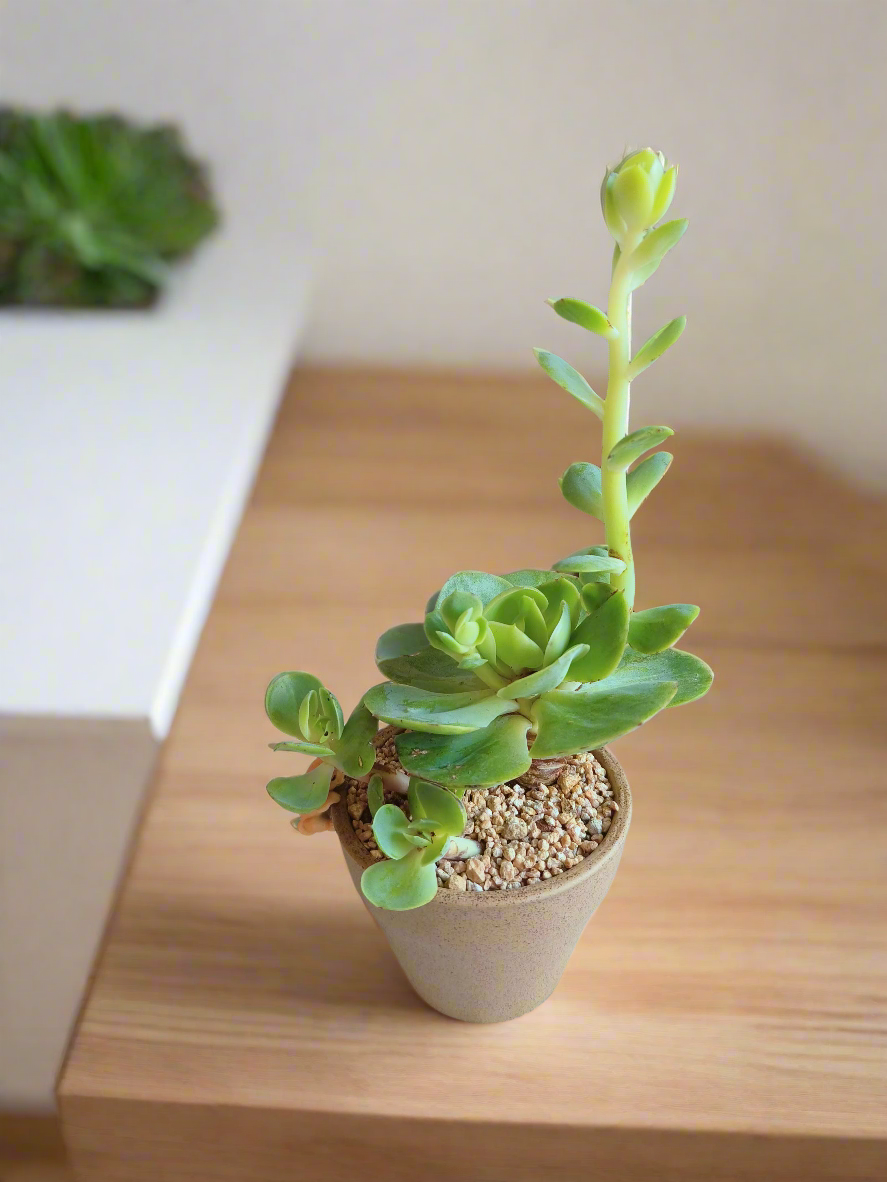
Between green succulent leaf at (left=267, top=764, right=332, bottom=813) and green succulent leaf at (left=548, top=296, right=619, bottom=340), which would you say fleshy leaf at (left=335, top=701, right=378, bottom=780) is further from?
green succulent leaf at (left=548, top=296, right=619, bottom=340)

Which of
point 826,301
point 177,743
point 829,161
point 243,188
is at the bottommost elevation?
point 177,743

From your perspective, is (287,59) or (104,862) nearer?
(104,862)

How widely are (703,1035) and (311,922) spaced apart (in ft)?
0.63

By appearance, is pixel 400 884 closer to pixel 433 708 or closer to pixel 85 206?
pixel 433 708

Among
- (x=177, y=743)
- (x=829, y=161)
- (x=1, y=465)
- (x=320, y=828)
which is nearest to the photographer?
(x=320, y=828)

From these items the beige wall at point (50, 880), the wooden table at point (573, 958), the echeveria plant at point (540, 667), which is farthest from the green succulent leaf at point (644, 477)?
the beige wall at point (50, 880)

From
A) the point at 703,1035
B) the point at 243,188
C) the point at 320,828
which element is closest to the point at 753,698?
the point at 703,1035

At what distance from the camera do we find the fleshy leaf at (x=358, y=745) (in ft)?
1.33

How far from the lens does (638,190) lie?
331 mm

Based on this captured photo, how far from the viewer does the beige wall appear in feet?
2.22

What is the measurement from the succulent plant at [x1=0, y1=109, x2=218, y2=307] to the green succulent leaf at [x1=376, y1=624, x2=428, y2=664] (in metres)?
0.65

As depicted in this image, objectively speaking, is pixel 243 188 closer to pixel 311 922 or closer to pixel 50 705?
pixel 50 705

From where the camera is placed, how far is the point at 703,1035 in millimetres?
478

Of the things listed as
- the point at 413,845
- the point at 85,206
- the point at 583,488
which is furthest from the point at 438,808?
the point at 85,206
